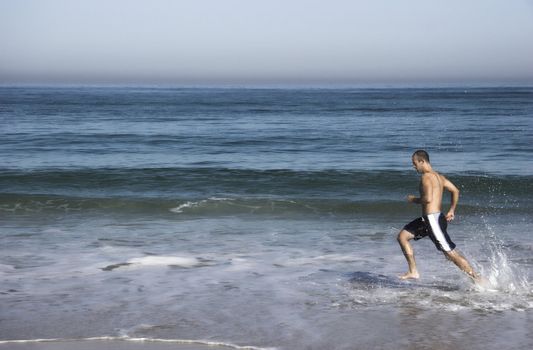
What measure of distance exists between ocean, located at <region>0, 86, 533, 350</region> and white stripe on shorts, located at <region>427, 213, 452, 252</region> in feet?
1.61

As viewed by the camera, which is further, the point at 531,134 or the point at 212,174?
the point at 531,134

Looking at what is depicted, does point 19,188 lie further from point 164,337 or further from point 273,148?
point 164,337

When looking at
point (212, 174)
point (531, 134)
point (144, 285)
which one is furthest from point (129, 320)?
point (531, 134)

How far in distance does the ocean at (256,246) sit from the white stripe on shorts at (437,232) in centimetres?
49

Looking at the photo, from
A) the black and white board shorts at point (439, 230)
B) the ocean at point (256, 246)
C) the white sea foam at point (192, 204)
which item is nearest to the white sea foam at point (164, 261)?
the ocean at point (256, 246)

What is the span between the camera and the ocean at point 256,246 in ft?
21.7

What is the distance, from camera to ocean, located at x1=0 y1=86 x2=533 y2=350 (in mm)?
6602

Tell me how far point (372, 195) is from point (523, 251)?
652 cm

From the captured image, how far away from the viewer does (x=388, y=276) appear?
28.6 feet

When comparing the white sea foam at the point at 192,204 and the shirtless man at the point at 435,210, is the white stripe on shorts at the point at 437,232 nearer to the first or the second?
the shirtless man at the point at 435,210

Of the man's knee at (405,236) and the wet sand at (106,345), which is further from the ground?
the man's knee at (405,236)

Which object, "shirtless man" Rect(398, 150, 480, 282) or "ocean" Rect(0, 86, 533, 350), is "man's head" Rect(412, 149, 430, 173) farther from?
"ocean" Rect(0, 86, 533, 350)

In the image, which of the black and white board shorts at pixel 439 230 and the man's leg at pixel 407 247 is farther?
the man's leg at pixel 407 247

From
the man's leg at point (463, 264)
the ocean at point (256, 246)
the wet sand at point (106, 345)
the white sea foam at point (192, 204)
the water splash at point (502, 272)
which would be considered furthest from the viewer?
the white sea foam at point (192, 204)
